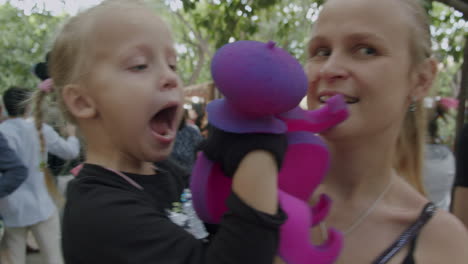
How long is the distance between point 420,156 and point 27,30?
52.4 feet

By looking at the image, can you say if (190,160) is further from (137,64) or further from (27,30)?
(27,30)

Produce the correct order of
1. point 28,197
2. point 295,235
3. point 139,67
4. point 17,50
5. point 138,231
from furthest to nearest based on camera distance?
point 17,50
point 28,197
point 139,67
point 138,231
point 295,235

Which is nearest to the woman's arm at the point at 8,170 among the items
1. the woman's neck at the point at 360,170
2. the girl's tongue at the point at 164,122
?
the girl's tongue at the point at 164,122

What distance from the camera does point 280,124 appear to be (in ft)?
2.66

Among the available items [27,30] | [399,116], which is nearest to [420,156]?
[399,116]

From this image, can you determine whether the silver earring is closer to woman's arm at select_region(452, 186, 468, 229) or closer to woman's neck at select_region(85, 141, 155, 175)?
woman's neck at select_region(85, 141, 155, 175)

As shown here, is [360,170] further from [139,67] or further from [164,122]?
[139,67]

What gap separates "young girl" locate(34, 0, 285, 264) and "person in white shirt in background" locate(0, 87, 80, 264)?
295 cm

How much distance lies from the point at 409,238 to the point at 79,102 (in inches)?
40.7

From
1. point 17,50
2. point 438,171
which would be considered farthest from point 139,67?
point 17,50

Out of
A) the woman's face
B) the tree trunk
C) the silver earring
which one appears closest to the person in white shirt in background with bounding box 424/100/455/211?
the tree trunk

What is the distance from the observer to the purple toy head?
728 mm

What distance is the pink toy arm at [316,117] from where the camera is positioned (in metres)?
0.88

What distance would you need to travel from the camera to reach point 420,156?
157cm
